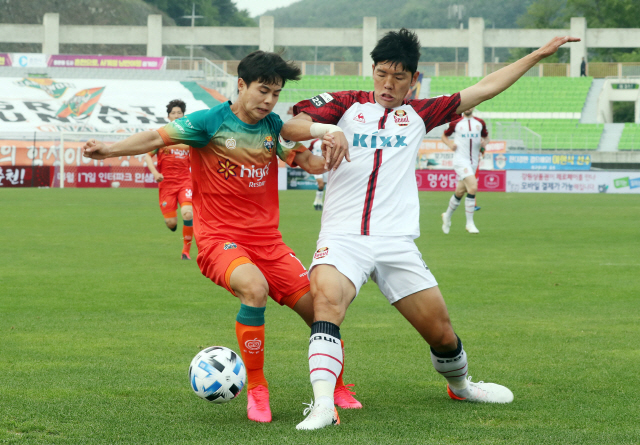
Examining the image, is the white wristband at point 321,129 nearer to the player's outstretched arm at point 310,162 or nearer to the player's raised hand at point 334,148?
the player's raised hand at point 334,148

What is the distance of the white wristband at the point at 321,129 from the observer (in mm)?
4355

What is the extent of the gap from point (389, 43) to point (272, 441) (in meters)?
2.29

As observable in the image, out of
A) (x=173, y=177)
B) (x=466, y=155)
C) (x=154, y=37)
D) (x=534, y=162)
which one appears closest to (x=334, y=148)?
(x=173, y=177)

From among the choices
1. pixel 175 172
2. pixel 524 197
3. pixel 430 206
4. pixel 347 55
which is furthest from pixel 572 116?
pixel 347 55

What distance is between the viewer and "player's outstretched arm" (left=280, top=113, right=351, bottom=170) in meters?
4.25

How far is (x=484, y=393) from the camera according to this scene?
463cm

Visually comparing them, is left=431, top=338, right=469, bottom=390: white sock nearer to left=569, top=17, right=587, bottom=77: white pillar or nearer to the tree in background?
left=569, top=17, right=587, bottom=77: white pillar

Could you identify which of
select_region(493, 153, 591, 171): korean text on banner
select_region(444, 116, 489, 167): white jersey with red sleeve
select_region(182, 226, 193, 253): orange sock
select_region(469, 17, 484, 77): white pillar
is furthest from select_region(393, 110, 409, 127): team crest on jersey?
select_region(469, 17, 484, 77): white pillar

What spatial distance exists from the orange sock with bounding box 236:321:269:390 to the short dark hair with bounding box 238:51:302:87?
4.54ft

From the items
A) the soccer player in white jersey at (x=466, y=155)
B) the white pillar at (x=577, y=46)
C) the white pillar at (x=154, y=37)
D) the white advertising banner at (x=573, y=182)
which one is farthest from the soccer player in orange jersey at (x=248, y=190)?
the white pillar at (x=577, y=46)

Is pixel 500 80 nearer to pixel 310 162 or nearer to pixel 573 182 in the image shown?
pixel 310 162

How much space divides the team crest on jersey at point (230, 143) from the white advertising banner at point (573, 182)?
95.8 feet

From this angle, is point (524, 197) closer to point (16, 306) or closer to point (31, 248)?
point (31, 248)

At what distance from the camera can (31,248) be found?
1280 centimetres
